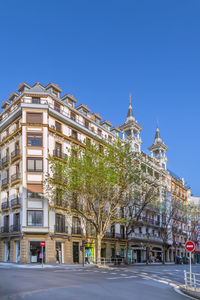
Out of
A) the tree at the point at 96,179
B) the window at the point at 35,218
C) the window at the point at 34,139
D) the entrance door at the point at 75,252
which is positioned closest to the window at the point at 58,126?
the window at the point at 34,139

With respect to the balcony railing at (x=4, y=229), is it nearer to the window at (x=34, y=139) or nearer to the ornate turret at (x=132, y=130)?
the window at (x=34, y=139)

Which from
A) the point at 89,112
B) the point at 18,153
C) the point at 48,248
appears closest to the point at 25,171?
the point at 18,153

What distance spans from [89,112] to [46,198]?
17.3 m

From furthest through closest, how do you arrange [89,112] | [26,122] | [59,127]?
1. [89,112]
2. [59,127]
3. [26,122]

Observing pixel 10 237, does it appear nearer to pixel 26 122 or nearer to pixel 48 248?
pixel 48 248

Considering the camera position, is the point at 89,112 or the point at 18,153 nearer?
the point at 18,153

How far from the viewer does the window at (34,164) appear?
129 feet

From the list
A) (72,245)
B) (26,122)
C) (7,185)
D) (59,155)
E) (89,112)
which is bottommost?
(72,245)

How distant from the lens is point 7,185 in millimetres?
42375

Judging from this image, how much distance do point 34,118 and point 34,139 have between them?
2.64 metres

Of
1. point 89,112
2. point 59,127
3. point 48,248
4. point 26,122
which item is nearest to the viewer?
point 48,248

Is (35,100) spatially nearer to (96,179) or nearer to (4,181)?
(4,181)

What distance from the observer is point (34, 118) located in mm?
40812

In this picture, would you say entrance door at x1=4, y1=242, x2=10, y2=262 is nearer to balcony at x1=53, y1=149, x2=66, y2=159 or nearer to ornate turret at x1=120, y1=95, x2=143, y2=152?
balcony at x1=53, y1=149, x2=66, y2=159
